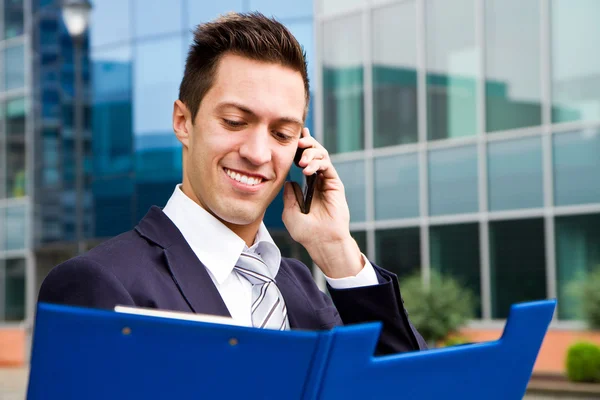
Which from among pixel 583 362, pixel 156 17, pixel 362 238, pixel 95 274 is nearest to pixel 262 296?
pixel 95 274

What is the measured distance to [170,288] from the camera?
174cm

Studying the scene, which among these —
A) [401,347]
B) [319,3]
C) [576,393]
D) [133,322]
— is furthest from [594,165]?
[133,322]

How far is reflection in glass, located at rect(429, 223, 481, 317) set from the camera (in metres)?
14.2

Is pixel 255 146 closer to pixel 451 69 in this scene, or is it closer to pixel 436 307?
pixel 436 307

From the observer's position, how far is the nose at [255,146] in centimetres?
180

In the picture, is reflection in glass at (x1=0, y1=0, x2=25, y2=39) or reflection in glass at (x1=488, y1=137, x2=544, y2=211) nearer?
reflection in glass at (x1=488, y1=137, x2=544, y2=211)

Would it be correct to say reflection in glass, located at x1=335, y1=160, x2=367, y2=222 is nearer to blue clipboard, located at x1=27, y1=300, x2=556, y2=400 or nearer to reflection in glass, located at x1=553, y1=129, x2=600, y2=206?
reflection in glass, located at x1=553, y1=129, x2=600, y2=206

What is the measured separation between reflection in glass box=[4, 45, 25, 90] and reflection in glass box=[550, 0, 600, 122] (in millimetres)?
14665

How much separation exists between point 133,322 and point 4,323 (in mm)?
23324

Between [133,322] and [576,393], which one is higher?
[133,322]

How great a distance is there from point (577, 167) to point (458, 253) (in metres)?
2.44

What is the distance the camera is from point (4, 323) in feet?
75.6

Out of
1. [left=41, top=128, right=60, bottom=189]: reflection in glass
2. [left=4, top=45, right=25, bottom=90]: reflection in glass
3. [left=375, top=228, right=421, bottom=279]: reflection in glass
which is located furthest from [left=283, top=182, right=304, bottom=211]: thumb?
[left=4, top=45, right=25, bottom=90]: reflection in glass

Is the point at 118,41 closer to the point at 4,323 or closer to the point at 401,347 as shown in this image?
the point at 4,323
